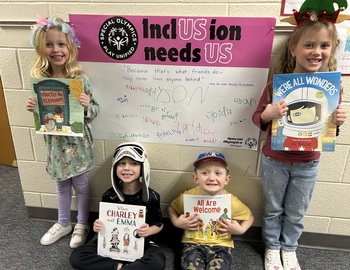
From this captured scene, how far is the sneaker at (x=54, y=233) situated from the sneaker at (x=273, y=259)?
3.74 feet

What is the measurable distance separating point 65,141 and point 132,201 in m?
0.46

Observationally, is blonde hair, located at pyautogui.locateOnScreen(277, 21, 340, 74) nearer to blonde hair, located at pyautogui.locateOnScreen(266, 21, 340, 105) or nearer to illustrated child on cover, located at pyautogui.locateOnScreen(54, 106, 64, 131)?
blonde hair, located at pyautogui.locateOnScreen(266, 21, 340, 105)

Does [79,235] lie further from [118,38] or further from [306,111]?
[306,111]

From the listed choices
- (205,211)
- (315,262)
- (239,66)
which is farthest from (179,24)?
(315,262)

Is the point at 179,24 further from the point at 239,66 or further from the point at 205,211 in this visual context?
the point at 205,211

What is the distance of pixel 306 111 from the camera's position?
1.33 meters

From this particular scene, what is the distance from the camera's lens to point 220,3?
1406 mm

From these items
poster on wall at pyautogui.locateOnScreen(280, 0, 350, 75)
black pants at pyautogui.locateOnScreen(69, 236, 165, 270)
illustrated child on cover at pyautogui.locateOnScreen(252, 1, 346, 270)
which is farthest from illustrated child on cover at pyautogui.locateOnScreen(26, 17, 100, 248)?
poster on wall at pyautogui.locateOnScreen(280, 0, 350, 75)

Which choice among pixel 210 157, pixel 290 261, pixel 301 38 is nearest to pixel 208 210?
pixel 210 157

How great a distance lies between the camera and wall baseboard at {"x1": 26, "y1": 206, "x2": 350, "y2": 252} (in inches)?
69.6

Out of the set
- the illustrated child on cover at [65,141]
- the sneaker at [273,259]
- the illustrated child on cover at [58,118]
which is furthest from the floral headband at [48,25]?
the sneaker at [273,259]

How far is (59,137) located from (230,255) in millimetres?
1058

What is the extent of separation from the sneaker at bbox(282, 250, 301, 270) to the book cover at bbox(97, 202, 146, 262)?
29.3 inches

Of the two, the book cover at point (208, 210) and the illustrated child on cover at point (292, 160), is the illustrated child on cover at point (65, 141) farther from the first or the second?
the illustrated child on cover at point (292, 160)
